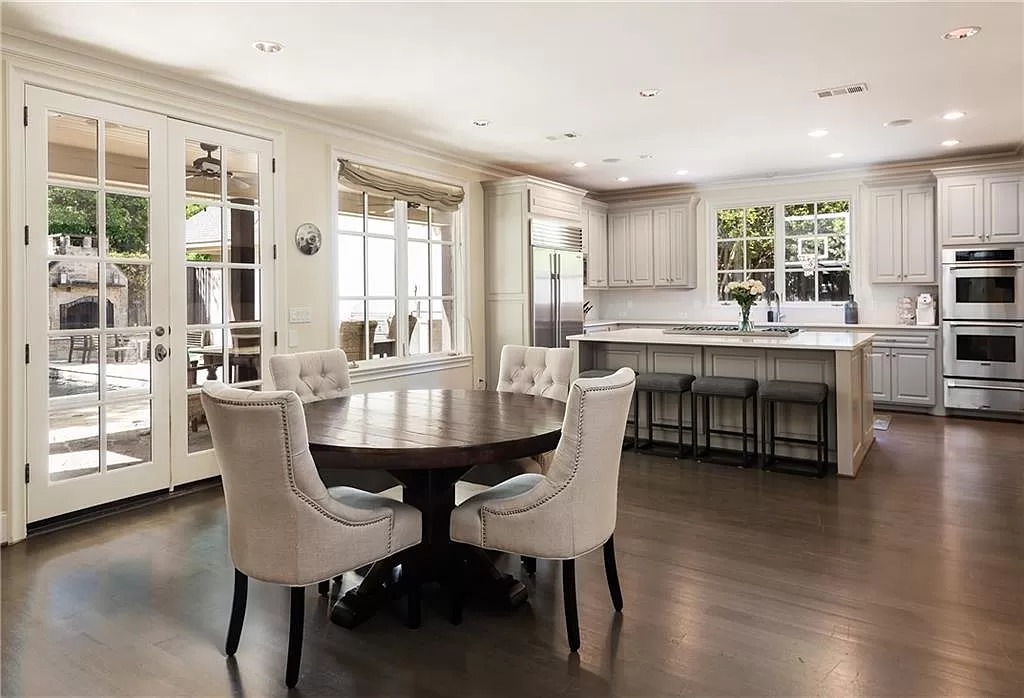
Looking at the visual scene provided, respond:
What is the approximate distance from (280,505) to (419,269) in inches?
168

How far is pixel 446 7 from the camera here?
3271 millimetres

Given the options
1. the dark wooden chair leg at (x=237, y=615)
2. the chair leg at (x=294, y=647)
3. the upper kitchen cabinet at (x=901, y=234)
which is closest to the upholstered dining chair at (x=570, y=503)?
the chair leg at (x=294, y=647)

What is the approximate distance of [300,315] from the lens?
5102 millimetres

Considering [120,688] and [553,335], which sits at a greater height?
[553,335]

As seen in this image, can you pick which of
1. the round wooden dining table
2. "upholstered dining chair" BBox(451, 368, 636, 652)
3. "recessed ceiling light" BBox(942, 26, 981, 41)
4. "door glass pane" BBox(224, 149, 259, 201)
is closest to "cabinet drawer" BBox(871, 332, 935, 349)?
"recessed ceiling light" BBox(942, 26, 981, 41)

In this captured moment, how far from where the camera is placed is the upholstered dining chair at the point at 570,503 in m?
2.34

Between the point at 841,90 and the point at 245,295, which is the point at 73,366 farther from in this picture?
the point at 841,90

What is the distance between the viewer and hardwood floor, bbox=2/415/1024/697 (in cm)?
218

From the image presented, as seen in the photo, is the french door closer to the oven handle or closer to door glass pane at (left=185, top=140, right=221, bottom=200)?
door glass pane at (left=185, top=140, right=221, bottom=200)

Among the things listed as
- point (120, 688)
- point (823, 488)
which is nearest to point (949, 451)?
point (823, 488)

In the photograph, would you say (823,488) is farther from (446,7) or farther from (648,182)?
(648,182)

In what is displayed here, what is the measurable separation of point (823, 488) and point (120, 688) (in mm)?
3934

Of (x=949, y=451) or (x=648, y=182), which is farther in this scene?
(x=648, y=182)

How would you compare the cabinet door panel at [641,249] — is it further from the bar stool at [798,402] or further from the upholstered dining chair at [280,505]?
the upholstered dining chair at [280,505]
